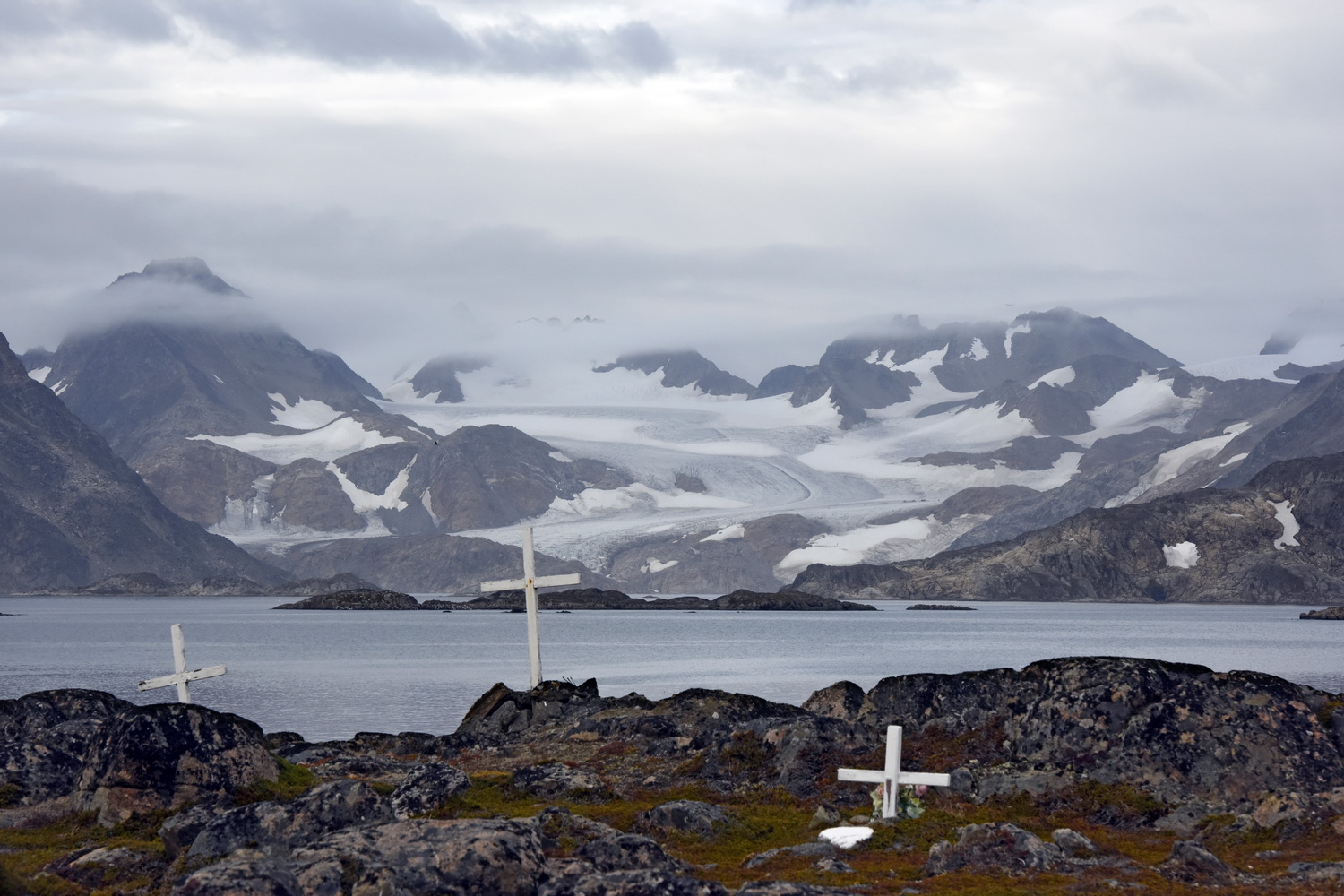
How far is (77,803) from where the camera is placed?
2953cm

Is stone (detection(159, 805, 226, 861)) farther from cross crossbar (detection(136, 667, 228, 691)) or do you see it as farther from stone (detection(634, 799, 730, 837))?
cross crossbar (detection(136, 667, 228, 691))

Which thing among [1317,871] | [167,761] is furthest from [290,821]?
[1317,871]

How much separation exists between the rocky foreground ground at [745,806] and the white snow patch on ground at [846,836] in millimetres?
239

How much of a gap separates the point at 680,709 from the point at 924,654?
10312cm

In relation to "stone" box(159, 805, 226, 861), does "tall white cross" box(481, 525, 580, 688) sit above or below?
above

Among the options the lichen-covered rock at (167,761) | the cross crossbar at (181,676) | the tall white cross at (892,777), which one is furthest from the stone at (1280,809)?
the cross crossbar at (181,676)

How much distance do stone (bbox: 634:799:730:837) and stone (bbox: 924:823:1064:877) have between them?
5494 millimetres

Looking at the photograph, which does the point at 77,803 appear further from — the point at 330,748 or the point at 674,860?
the point at 330,748

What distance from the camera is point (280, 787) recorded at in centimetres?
3005

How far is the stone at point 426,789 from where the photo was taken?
29641 mm

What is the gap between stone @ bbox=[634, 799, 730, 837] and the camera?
92.6ft

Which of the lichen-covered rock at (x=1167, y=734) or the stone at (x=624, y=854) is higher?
the lichen-covered rock at (x=1167, y=734)

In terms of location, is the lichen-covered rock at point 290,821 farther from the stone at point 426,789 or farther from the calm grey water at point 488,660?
the calm grey water at point 488,660

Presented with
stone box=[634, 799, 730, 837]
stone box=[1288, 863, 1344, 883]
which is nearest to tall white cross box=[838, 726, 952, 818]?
stone box=[634, 799, 730, 837]
